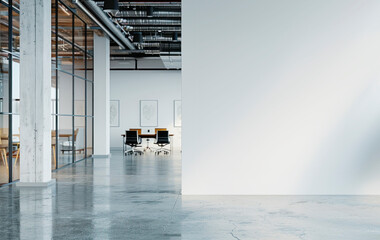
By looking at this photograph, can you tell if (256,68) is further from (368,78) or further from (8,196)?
(8,196)

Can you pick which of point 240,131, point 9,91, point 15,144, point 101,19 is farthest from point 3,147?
point 101,19

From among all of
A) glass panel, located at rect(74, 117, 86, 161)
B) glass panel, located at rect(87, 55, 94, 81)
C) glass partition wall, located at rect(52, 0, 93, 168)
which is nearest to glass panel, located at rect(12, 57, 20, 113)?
glass partition wall, located at rect(52, 0, 93, 168)

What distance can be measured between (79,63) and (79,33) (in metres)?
0.86

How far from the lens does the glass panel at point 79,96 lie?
Result: 12211 mm

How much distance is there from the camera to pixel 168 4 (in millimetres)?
10883

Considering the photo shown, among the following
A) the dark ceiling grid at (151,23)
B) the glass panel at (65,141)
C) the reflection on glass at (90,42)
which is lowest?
the glass panel at (65,141)

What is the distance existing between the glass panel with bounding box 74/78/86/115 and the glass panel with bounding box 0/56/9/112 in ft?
14.0

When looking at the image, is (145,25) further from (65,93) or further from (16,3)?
(16,3)

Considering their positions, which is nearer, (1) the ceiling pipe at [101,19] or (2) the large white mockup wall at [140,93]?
(1) the ceiling pipe at [101,19]

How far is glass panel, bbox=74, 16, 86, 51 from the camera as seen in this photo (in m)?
12.2

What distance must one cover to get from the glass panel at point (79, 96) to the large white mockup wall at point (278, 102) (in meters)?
6.13

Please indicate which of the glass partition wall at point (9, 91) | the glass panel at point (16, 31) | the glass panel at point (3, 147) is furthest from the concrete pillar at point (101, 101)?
the glass panel at point (3, 147)

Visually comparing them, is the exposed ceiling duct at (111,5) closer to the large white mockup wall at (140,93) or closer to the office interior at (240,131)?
the office interior at (240,131)

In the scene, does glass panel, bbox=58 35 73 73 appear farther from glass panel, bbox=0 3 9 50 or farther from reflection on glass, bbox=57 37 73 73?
glass panel, bbox=0 3 9 50
